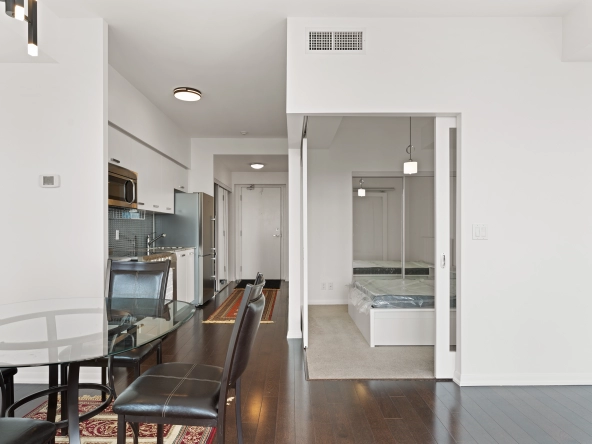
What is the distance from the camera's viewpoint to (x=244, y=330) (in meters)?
1.44

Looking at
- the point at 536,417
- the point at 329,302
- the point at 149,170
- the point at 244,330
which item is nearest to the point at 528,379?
the point at 536,417

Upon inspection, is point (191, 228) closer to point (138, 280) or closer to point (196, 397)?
point (138, 280)

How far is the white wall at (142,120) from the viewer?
3.53m

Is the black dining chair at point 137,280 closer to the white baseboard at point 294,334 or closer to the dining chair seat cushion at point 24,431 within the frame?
the dining chair seat cushion at point 24,431

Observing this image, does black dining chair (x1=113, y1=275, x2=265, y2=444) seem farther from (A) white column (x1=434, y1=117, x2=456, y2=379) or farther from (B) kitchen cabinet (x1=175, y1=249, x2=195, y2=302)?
(B) kitchen cabinet (x1=175, y1=249, x2=195, y2=302)

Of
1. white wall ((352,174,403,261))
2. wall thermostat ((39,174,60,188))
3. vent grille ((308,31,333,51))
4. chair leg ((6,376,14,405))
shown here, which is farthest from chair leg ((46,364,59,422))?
white wall ((352,174,403,261))

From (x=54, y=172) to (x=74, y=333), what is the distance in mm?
1573

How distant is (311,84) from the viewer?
2.71 meters

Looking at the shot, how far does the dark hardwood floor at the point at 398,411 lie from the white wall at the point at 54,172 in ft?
3.04

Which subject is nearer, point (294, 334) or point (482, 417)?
point (482, 417)

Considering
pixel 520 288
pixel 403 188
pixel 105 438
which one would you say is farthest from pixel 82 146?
pixel 403 188

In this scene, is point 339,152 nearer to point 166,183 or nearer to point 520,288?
point 166,183

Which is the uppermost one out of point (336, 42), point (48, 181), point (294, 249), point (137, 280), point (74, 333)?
point (336, 42)

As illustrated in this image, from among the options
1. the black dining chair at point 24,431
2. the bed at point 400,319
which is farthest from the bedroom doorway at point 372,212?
the black dining chair at point 24,431
